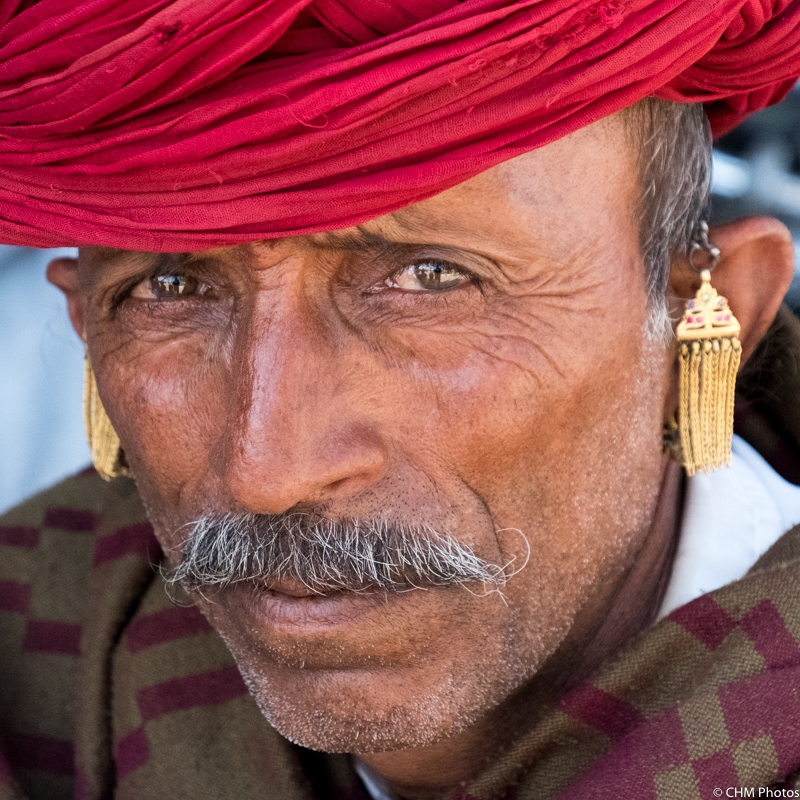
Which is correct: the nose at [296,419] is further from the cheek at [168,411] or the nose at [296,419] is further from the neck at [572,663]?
the neck at [572,663]

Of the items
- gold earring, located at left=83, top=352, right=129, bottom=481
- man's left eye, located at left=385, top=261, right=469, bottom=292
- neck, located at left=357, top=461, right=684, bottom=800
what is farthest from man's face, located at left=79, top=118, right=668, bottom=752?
gold earring, located at left=83, top=352, right=129, bottom=481

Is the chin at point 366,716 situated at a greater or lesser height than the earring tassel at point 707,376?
lesser

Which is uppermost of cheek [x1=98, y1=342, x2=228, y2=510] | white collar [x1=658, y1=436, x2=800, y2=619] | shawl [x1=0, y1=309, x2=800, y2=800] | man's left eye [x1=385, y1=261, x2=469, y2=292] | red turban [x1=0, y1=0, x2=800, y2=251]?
red turban [x1=0, y1=0, x2=800, y2=251]

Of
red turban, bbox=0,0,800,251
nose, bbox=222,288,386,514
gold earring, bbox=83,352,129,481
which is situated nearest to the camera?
red turban, bbox=0,0,800,251

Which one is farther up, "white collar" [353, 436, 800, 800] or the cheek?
the cheek

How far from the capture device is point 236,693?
6.69ft

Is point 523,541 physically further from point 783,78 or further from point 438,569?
point 783,78

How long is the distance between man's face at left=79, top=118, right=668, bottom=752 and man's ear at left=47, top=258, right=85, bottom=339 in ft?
1.30

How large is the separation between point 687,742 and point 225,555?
677 mm

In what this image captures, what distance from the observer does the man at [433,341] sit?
127 centimetres

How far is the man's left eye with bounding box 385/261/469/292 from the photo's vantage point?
1449mm

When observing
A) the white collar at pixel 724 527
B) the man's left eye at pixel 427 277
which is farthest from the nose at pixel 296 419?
the white collar at pixel 724 527

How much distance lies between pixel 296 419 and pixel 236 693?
2.95 ft

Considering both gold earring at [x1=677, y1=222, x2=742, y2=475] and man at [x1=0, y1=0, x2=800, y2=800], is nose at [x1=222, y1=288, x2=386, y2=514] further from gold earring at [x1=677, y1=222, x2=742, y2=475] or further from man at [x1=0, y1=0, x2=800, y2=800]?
gold earring at [x1=677, y1=222, x2=742, y2=475]
